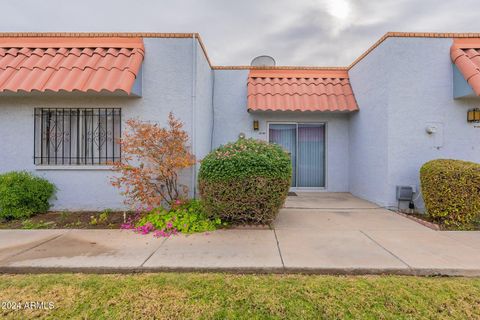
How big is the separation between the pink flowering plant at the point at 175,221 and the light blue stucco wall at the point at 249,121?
350cm

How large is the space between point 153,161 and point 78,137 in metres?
2.51

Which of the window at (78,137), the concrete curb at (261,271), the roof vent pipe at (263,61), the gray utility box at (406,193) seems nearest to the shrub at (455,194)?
the gray utility box at (406,193)

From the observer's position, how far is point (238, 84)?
322 inches

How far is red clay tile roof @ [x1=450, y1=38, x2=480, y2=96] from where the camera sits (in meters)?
5.28

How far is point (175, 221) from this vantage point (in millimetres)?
4688

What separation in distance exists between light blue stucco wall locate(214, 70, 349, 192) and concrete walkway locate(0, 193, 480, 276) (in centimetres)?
326

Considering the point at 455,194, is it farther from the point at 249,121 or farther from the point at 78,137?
the point at 78,137

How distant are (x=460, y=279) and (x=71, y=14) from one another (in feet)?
41.5

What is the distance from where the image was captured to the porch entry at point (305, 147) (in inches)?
330

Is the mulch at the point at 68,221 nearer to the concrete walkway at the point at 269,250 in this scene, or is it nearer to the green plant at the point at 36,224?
the green plant at the point at 36,224

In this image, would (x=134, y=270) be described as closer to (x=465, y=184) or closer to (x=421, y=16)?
(x=465, y=184)

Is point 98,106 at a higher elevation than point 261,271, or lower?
higher

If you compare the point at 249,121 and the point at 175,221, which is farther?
the point at 249,121

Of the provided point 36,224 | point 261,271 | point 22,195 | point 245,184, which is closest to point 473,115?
point 245,184
